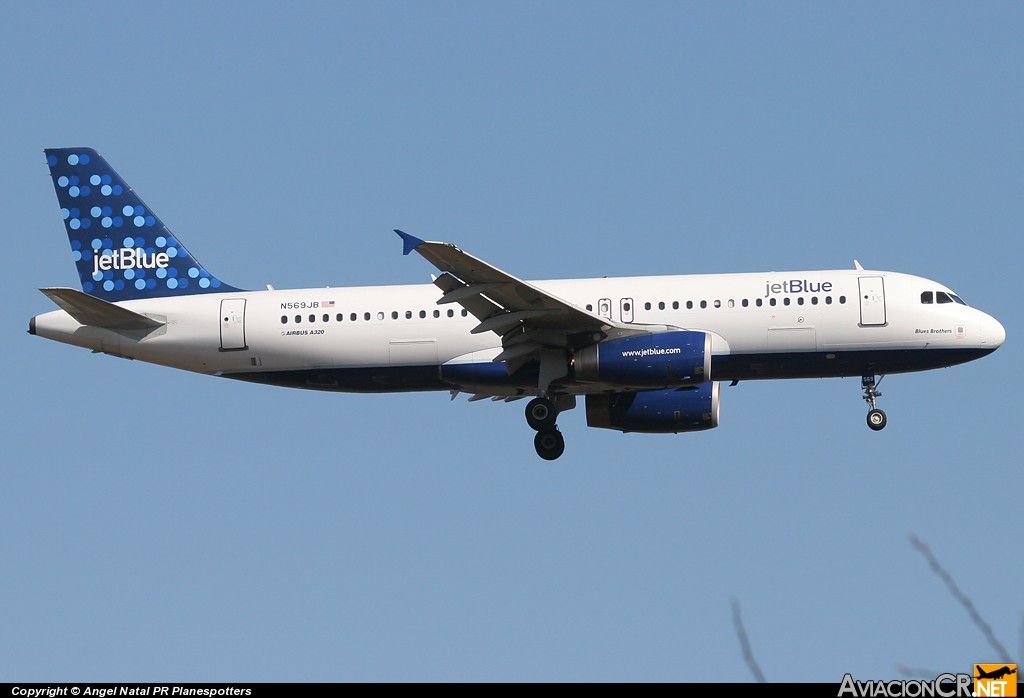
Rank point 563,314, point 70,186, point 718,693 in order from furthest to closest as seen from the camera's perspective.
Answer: point 70,186 → point 563,314 → point 718,693

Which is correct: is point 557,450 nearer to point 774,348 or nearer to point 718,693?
point 774,348

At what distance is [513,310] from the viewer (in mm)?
32656

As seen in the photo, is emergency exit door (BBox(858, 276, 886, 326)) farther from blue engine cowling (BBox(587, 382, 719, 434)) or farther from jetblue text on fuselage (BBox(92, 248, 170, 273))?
jetblue text on fuselage (BBox(92, 248, 170, 273))

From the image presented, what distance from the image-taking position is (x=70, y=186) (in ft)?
127

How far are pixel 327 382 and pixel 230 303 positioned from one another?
3.32 metres

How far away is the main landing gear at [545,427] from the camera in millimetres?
34969

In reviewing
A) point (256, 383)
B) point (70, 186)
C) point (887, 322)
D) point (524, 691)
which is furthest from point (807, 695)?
point (70, 186)

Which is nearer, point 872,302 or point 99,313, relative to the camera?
point 872,302

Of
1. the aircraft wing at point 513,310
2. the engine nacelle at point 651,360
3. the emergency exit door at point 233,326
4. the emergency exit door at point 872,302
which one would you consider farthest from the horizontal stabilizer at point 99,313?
the emergency exit door at point 872,302

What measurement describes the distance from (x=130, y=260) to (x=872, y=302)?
19604 mm

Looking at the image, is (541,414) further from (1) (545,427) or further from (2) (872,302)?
(2) (872,302)

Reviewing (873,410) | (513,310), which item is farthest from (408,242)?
(873,410)

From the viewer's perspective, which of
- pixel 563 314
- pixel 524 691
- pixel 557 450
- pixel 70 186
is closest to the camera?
pixel 524 691

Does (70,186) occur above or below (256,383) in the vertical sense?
above
